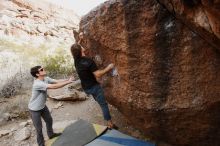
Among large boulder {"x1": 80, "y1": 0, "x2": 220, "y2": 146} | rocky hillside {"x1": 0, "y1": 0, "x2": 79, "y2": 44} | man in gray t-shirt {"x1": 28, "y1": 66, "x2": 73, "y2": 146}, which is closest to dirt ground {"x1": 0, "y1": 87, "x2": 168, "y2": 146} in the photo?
large boulder {"x1": 80, "y1": 0, "x2": 220, "y2": 146}

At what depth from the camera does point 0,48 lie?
469 inches

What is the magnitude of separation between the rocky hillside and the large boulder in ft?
31.1

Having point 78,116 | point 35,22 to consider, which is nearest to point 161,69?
point 78,116

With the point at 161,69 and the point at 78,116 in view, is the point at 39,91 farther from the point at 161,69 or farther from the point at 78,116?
the point at 78,116

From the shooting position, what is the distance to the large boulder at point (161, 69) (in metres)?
4.07

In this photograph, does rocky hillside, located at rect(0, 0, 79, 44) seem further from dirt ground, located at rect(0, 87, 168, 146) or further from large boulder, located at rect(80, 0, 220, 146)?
large boulder, located at rect(80, 0, 220, 146)

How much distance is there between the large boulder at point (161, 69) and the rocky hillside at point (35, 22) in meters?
9.48

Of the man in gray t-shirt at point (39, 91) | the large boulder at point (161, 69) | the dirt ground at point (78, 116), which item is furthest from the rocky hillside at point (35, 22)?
the large boulder at point (161, 69)

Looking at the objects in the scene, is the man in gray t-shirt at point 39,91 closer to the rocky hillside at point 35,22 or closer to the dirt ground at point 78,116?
the dirt ground at point 78,116

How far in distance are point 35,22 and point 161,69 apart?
11217mm

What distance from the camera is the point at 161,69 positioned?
4.29 m

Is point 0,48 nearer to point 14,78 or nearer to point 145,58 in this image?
point 14,78

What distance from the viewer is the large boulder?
4074 mm

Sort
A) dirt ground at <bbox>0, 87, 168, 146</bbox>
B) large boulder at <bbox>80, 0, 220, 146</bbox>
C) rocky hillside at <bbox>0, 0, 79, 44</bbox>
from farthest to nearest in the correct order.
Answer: rocky hillside at <bbox>0, 0, 79, 44</bbox>, dirt ground at <bbox>0, 87, 168, 146</bbox>, large boulder at <bbox>80, 0, 220, 146</bbox>
